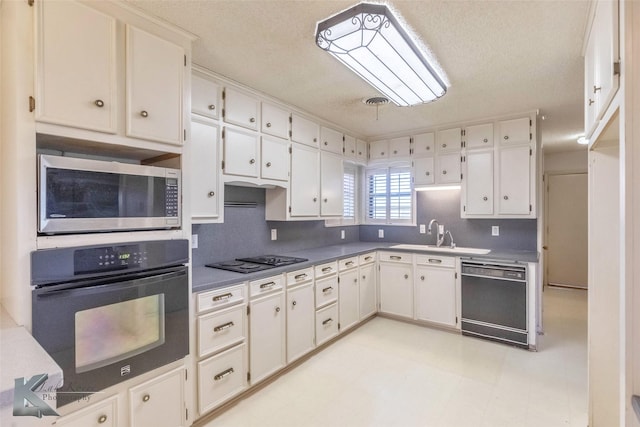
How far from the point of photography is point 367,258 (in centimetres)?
392

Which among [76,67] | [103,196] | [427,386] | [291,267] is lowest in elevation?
[427,386]

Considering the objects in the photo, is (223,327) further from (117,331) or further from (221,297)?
(117,331)

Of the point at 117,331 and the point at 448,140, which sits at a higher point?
the point at 448,140

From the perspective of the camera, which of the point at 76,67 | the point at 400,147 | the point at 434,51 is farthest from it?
the point at 400,147

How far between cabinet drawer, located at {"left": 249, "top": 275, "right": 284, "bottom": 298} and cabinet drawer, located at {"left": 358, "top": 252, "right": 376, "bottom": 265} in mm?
1415

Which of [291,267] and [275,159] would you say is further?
[275,159]

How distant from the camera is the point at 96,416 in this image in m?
1.49

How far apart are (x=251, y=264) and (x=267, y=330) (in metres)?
0.59

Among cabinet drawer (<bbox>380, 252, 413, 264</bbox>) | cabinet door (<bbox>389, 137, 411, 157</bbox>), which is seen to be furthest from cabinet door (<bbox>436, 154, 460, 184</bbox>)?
cabinet drawer (<bbox>380, 252, 413, 264</bbox>)

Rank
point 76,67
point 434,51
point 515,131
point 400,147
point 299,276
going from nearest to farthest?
point 76,67 < point 434,51 < point 299,276 < point 515,131 < point 400,147

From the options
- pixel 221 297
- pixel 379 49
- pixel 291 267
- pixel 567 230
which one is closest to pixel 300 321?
pixel 291 267

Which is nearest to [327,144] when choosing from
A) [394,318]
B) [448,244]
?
[448,244]

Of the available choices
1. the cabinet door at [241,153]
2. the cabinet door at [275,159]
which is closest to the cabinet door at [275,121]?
the cabinet door at [275,159]

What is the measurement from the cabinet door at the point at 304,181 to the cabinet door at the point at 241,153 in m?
0.54
